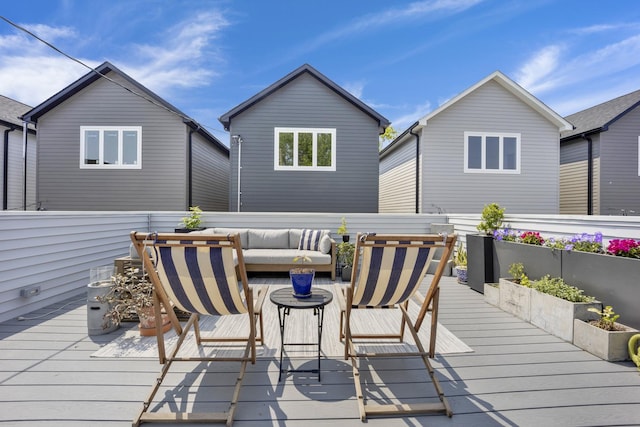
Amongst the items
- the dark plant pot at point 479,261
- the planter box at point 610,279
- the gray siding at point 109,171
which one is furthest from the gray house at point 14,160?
the planter box at point 610,279

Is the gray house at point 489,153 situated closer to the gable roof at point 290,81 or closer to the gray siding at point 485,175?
the gray siding at point 485,175

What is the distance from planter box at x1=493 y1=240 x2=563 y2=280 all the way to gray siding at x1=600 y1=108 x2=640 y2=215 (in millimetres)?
8592

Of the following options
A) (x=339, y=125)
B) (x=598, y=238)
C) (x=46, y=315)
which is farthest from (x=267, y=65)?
(x=598, y=238)

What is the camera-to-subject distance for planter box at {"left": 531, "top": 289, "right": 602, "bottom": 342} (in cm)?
303

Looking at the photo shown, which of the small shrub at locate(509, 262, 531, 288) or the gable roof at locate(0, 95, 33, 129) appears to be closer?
the small shrub at locate(509, 262, 531, 288)

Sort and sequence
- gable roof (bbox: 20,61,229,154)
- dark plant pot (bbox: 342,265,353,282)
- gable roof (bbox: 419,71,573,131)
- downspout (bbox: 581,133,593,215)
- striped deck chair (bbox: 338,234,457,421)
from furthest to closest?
downspout (bbox: 581,133,593,215) < gable roof (bbox: 419,71,573,131) < gable roof (bbox: 20,61,229,154) < dark plant pot (bbox: 342,265,353,282) < striped deck chair (bbox: 338,234,457,421)

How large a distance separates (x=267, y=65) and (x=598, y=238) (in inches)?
539

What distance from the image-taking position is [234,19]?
10.5 metres

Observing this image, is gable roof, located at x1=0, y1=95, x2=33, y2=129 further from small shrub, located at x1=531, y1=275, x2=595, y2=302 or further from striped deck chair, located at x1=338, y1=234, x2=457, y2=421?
small shrub, located at x1=531, y1=275, x2=595, y2=302

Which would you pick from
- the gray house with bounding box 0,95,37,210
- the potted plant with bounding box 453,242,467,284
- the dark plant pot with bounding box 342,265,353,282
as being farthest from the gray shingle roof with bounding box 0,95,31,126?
the potted plant with bounding box 453,242,467,284

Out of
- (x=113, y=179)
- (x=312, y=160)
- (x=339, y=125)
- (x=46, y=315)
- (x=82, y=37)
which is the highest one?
(x=82, y=37)

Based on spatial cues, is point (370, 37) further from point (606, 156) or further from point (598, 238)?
point (598, 238)

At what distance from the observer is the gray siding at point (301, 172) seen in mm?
9195

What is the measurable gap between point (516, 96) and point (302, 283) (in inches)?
407
